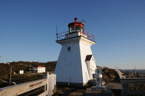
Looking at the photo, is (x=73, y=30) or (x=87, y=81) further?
(x=73, y=30)

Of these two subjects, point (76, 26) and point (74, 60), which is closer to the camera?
point (74, 60)

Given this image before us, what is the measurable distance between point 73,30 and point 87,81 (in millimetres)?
6550

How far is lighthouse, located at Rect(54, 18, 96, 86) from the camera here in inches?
439

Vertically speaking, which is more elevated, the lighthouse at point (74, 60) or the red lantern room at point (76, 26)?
the red lantern room at point (76, 26)

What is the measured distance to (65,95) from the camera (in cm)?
778

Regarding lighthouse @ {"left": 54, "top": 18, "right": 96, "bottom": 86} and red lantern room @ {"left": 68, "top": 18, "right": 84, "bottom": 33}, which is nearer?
lighthouse @ {"left": 54, "top": 18, "right": 96, "bottom": 86}

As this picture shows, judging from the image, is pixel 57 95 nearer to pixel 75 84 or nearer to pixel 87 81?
pixel 75 84

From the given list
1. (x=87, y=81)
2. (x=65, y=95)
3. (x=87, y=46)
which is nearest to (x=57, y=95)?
(x=65, y=95)

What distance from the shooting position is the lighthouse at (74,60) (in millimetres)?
11159

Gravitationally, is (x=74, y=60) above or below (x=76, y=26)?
below

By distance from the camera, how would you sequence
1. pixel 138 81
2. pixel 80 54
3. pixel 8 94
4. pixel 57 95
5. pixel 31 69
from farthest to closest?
pixel 31 69, pixel 80 54, pixel 57 95, pixel 138 81, pixel 8 94

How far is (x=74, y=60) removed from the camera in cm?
1178

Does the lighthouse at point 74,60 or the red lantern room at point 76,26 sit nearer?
the lighthouse at point 74,60

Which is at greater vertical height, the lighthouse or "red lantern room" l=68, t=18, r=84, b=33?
"red lantern room" l=68, t=18, r=84, b=33
